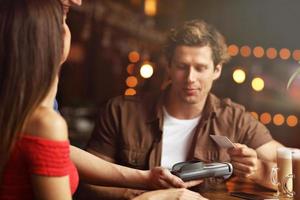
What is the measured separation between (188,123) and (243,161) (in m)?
0.29

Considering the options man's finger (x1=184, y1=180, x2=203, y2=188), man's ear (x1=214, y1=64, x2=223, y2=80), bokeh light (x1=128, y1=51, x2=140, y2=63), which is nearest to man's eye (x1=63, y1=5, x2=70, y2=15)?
bokeh light (x1=128, y1=51, x2=140, y2=63)

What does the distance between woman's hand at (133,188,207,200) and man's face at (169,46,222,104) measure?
1.35ft

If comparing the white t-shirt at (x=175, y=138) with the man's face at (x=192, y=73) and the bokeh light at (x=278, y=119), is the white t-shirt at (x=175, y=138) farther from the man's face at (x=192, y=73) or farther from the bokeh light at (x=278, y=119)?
the bokeh light at (x=278, y=119)

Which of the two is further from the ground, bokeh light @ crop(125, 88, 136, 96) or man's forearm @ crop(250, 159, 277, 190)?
bokeh light @ crop(125, 88, 136, 96)

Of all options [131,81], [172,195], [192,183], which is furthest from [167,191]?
[131,81]

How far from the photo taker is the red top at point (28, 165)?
49.2 inches

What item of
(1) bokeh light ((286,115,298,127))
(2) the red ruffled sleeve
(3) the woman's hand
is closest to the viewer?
(2) the red ruffled sleeve

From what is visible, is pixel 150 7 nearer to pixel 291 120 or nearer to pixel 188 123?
pixel 188 123

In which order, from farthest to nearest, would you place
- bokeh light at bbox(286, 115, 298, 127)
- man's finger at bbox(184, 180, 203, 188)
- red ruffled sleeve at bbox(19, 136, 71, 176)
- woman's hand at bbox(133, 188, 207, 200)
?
bokeh light at bbox(286, 115, 298, 127)
man's finger at bbox(184, 180, 203, 188)
woman's hand at bbox(133, 188, 207, 200)
red ruffled sleeve at bbox(19, 136, 71, 176)

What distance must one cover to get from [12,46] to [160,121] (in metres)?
0.87

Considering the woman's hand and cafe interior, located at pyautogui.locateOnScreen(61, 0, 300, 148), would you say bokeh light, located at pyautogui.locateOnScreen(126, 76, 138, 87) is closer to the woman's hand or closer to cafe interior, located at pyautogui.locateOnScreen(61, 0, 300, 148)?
cafe interior, located at pyautogui.locateOnScreen(61, 0, 300, 148)

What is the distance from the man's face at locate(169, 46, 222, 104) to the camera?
1970mm

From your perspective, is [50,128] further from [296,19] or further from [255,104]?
[296,19]

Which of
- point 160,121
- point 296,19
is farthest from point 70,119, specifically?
point 296,19
